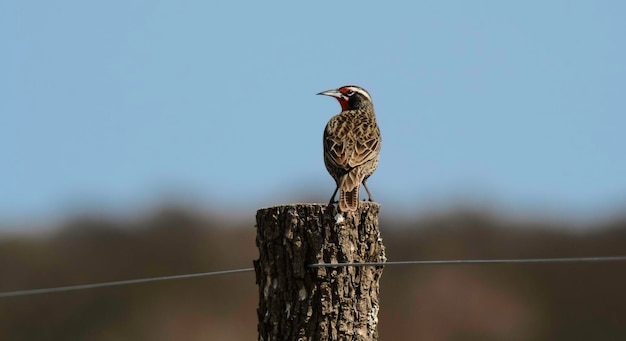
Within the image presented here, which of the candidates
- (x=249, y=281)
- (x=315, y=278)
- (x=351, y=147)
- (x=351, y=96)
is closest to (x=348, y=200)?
(x=315, y=278)

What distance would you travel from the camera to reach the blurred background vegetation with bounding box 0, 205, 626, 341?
72.6 feet

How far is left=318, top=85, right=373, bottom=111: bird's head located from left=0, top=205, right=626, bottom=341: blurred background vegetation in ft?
29.7

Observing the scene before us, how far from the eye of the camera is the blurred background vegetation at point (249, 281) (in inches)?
872

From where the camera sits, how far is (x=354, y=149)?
34.6ft

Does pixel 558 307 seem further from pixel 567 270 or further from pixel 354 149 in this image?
pixel 354 149

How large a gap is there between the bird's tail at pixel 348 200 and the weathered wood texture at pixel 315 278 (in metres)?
0.10

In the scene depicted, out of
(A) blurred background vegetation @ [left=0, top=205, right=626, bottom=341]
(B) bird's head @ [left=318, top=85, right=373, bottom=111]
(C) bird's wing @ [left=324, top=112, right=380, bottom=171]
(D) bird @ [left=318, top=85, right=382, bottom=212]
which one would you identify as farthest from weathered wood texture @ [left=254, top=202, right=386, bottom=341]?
(A) blurred background vegetation @ [left=0, top=205, right=626, bottom=341]

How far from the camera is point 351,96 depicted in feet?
40.2

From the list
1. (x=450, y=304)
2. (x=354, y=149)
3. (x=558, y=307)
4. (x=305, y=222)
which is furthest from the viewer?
(x=558, y=307)

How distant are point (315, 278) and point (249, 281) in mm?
15492

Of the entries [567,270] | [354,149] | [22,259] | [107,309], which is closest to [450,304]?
[567,270]

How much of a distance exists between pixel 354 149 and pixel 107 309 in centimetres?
1297

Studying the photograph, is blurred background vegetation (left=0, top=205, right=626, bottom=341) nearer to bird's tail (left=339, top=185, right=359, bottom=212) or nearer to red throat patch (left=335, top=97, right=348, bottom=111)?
red throat patch (left=335, top=97, right=348, bottom=111)

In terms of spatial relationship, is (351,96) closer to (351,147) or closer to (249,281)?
(351,147)
